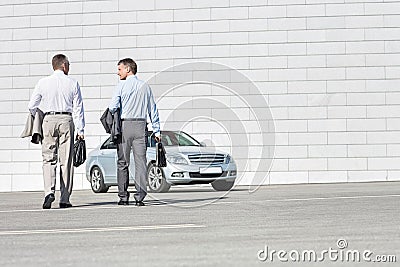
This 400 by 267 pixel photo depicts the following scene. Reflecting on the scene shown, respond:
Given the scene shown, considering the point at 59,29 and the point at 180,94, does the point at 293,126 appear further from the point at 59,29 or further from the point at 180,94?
the point at 59,29

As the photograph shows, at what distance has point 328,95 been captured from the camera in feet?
78.4

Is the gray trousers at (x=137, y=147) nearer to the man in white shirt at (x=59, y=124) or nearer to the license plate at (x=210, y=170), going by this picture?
the man in white shirt at (x=59, y=124)

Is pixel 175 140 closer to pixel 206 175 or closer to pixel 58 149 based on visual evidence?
pixel 206 175

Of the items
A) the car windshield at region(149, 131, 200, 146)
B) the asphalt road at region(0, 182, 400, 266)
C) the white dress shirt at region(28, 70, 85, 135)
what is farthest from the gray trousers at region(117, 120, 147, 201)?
the car windshield at region(149, 131, 200, 146)

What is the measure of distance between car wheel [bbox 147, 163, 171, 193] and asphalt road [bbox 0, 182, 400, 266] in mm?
5456

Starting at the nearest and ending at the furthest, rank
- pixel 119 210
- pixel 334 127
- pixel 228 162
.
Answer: pixel 119 210 → pixel 228 162 → pixel 334 127

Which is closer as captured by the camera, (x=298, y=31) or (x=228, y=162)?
(x=228, y=162)

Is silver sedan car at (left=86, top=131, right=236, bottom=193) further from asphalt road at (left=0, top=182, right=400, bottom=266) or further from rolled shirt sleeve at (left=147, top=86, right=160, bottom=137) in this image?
asphalt road at (left=0, top=182, right=400, bottom=266)

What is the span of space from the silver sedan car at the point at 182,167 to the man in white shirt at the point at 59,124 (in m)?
5.58

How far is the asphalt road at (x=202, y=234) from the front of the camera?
6773 millimetres

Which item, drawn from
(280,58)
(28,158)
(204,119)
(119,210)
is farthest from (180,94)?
(119,210)

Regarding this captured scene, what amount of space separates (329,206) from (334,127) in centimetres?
1117

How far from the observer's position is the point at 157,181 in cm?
1917

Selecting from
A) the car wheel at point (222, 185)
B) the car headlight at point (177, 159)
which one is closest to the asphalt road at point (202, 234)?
the car headlight at point (177, 159)
